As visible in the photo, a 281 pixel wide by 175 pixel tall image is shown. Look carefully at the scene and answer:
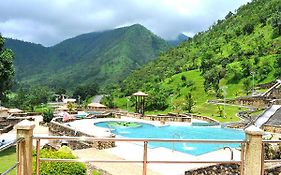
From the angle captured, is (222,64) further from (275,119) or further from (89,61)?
(89,61)

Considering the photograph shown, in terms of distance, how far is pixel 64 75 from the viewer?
458ft

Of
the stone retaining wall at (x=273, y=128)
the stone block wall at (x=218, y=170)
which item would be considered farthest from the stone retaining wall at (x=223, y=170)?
the stone retaining wall at (x=273, y=128)

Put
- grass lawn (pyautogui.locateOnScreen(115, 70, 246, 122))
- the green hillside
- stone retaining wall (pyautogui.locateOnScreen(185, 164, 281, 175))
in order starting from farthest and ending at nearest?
the green hillside
grass lawn (pyautogui.locateOnScreen(115, 70, 246, 122))
stone retaining wall (pyautogui.locateOnScreen(185, 164, 281, 175))

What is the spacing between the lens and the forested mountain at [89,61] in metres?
123

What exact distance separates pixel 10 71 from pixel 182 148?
8.94 metres

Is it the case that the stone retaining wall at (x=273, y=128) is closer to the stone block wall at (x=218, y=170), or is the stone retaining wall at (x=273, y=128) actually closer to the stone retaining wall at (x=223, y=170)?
the stone retaining wall at (x=223, y=170)

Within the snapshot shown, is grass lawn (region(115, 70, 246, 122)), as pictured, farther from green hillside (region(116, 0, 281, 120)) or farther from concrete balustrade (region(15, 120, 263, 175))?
concrete balustrade (region(15, 120, 263, 175))

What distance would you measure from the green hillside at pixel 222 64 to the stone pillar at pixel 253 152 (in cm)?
2757

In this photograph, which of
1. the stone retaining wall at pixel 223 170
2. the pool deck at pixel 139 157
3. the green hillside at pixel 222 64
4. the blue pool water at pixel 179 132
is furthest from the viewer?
the green hillside at pixel 222 64

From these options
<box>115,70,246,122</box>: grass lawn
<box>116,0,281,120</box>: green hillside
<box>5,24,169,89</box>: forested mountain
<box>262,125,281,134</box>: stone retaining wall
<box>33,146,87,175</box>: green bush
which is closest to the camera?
<box>33,146,87,175</box>: green bush

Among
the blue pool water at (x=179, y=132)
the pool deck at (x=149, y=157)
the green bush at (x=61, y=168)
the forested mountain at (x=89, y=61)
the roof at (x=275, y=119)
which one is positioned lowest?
the blue pool water at (x=179, y=132)

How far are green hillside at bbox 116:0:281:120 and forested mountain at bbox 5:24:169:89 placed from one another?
36.5m

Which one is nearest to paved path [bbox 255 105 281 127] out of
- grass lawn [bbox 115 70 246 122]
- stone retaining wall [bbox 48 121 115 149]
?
grass lawn [bbox 115 70 246 122]

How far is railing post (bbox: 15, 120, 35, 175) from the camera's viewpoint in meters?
4.58
